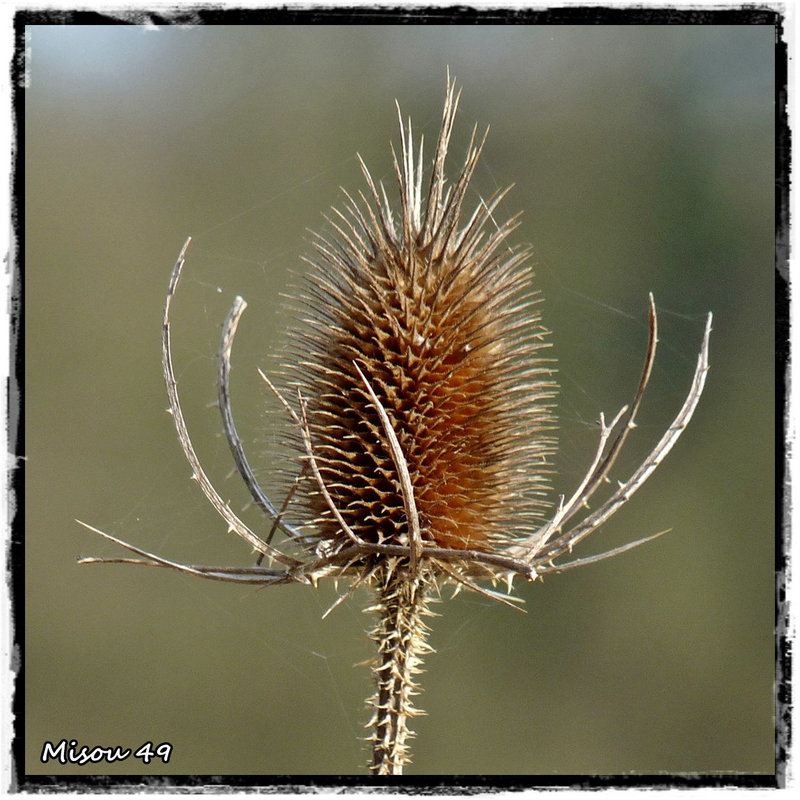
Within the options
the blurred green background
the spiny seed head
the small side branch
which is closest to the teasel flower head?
the spiny seed head

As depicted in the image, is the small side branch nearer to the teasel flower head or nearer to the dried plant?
the dried plant

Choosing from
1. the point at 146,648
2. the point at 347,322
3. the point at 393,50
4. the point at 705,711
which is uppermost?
the point at 393,50

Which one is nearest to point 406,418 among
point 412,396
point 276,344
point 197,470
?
point 412,396

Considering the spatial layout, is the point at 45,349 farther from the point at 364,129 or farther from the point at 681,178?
the point at 681,178

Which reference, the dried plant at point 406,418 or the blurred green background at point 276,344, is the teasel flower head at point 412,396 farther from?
the blurred green background at point 276,344

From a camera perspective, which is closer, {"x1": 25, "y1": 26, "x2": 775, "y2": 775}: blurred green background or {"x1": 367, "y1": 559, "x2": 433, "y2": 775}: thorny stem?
{"x1": 367, "y1": 559, "x2": 433, "y2": 775}: thorny stem

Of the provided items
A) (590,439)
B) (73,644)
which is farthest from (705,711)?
(73,644)

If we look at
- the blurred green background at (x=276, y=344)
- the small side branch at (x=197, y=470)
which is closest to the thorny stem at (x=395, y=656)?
the small side branch at (x=197, y=470)
